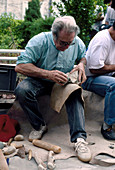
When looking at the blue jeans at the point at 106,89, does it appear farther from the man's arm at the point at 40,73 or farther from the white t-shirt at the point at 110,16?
the white t-shirt at the point at 110,16

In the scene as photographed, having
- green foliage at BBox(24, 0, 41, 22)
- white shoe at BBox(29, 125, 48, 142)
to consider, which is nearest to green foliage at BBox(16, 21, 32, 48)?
green foliage at BBox(24, 0, 41, 22)

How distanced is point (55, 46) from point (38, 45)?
21cm

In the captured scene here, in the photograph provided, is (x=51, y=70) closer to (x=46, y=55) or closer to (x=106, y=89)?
(x=46, y=55)

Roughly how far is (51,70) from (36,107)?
0.49 m

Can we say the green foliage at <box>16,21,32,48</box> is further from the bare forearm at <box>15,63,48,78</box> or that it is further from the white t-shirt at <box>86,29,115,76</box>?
the bare forearm at <box>15,63,48,78</box>

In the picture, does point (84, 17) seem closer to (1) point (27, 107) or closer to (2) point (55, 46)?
(2) point (55, 46)

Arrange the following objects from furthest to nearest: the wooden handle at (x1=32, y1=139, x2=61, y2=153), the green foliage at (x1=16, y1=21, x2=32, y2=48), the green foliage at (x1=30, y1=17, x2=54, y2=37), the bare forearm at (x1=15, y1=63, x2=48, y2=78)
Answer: the green foliage at (x1=16, y1=21, x2=32, y2=48) → the green foliage at (x1=30, y1=17, x2=54, y2=37) → the bare forearm at (x1=15, y1=63, x2=48, y2=78) → the wooden handle at (x1=32, y1=139, x2=61, y2=153)

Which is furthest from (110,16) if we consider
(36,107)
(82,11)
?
(36,107)

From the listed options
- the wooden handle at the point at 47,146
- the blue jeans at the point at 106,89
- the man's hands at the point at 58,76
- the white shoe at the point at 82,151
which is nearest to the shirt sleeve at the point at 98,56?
the blue jeans at the point at 106,89

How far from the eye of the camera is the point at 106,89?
2.87 meters

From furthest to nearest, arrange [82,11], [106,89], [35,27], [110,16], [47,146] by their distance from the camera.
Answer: [35,27]
[110,16]
[82,11]
[106,89]
[47,146]

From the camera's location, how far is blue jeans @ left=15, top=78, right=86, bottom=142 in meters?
2.49

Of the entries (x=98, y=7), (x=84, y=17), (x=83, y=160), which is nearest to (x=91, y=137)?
(x=83, y=160)

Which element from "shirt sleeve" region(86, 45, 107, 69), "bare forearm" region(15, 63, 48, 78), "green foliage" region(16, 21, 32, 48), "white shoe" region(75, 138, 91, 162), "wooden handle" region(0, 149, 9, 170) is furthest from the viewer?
"green foliage" region(16, 21, 32, 48)
